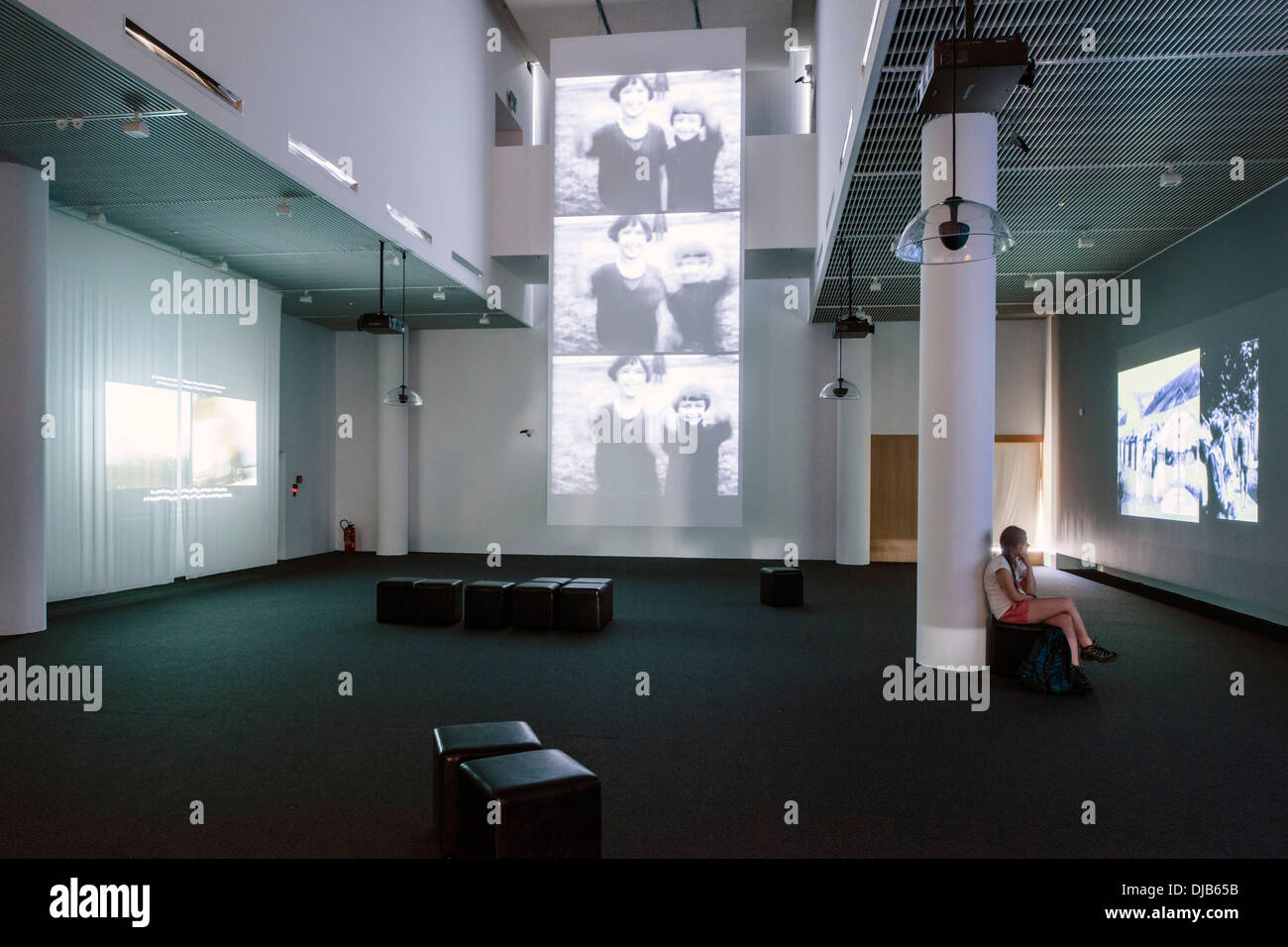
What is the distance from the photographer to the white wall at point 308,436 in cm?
1441

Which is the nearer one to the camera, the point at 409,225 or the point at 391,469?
the point at 409,225

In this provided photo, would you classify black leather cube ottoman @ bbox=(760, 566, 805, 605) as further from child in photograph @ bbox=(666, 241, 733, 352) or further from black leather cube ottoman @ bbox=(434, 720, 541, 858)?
black leather cube ottoman @ bbox=(434, 720, 541, 858)

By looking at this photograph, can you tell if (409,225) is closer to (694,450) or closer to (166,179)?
(166,179)

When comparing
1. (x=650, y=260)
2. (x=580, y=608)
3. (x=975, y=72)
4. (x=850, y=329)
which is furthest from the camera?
(x=650, y=260)

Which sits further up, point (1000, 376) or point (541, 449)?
point (1000, 376)

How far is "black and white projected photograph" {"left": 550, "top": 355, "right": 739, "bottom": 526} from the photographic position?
1202cm

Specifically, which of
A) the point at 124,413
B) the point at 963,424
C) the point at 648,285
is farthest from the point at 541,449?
the point at 963,424

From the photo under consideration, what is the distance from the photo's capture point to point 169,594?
9922mm

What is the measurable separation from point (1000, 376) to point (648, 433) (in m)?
7.00

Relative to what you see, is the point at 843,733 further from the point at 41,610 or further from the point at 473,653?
the point at 41,610

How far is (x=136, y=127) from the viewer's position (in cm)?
625
